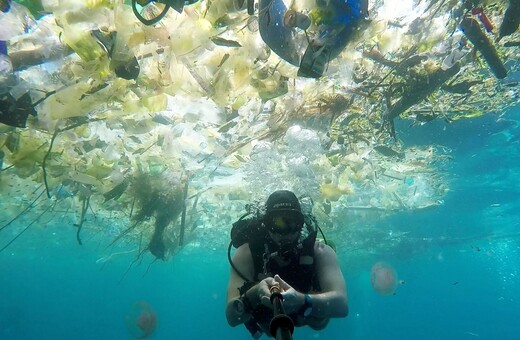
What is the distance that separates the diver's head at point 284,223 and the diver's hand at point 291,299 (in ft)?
3.27

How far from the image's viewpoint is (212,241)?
29.8m

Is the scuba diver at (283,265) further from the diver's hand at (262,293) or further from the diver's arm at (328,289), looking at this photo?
the diver's hand at (262,293)

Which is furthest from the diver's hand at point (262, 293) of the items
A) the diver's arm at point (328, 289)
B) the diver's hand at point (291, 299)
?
the diver's arm at point (328, 289)

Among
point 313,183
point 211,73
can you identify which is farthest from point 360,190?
point 211,73

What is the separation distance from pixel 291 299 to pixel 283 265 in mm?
1025

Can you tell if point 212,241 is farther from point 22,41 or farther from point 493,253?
point 493,253

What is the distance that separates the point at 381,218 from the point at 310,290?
22402 millimetres

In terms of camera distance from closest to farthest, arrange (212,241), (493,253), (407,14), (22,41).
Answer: (22,41), (407,14), (212,241), (493,253)

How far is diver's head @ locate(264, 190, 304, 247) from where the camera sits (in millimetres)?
3855

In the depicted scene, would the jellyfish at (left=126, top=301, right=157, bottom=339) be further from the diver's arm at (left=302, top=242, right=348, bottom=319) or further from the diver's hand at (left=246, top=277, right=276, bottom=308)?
the diver's hand at (left=246, top=277, right=276, bottom=308)

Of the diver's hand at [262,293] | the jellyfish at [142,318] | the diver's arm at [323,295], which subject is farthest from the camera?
the jellyfish at [142,318]

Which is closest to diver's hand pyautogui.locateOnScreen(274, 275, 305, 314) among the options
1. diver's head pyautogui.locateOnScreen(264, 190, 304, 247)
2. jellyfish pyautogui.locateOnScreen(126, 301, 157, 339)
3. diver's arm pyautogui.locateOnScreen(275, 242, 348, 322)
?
diver's arm pyautogui.locateOnScreen(275, 242, 348, 322)

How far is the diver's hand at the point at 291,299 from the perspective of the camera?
277cm

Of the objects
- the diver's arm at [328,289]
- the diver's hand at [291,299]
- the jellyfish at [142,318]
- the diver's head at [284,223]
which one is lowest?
the jellyfish at [142,318]
